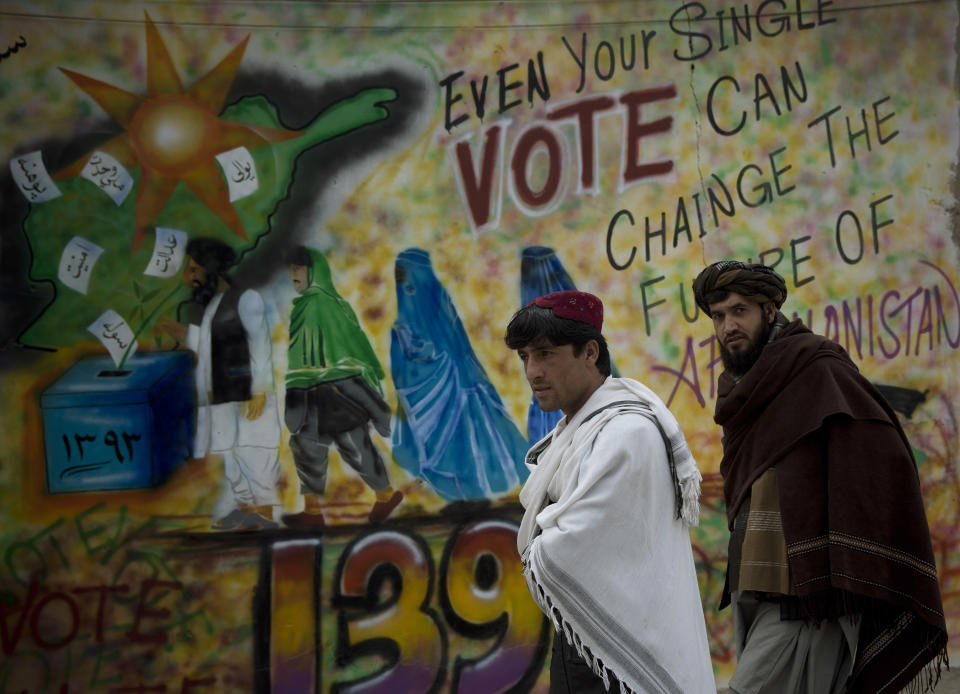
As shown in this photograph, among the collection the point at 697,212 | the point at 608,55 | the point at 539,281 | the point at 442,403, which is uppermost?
the point at 608,55

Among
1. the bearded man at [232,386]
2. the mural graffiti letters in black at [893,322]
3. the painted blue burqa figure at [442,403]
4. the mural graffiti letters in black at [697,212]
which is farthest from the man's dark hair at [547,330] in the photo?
the mural graffiti letters in black at [893,322]

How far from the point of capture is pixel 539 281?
506cm

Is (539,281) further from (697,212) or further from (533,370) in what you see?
(533,370)

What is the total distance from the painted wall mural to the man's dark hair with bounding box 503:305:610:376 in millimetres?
2165

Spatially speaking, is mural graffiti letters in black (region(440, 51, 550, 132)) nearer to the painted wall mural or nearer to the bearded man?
the painted wall mural

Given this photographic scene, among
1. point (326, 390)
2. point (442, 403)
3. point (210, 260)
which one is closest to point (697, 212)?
point (442, 403)

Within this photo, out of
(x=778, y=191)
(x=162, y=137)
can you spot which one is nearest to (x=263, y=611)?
(x=162, y=137)

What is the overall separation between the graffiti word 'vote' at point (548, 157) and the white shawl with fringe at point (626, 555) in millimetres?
2561

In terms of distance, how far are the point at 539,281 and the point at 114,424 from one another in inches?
83.8

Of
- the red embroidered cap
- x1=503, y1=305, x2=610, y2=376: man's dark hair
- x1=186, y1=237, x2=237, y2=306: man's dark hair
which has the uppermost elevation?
x1=186, y1=237, x2=237, y2=306: man's dark hair

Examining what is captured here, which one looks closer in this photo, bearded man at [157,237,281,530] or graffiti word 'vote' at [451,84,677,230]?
bearded man at [157,237,281,530]

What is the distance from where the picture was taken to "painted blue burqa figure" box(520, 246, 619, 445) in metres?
5.04

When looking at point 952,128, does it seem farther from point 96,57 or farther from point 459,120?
point 96,57

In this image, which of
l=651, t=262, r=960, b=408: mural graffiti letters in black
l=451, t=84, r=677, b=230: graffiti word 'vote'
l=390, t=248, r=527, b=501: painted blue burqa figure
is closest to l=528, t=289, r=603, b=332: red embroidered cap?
l=390, t=248, r=527, b=501: painted blue burqa figure
